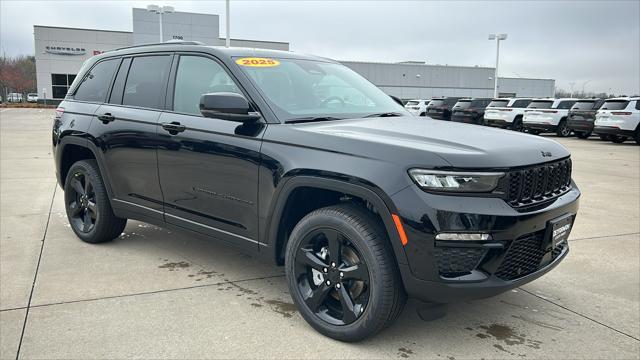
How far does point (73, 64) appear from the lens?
5209 centimetres

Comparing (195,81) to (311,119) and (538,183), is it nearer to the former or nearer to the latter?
(311,119)

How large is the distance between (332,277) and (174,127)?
5.68 feet

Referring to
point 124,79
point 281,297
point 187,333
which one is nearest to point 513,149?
point 281,297

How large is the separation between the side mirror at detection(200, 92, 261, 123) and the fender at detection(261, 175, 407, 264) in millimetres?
547

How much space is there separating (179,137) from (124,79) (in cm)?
118

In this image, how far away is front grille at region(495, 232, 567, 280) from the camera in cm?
286

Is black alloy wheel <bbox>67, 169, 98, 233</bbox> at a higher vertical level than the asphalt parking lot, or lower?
higher

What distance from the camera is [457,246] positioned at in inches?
106

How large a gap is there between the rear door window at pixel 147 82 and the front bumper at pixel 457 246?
242 cm

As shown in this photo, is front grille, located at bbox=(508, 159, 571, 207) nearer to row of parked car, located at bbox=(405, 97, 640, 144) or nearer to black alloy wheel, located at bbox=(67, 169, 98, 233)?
black alloy wheel, located at bbox=(67, 169, 98, 233)

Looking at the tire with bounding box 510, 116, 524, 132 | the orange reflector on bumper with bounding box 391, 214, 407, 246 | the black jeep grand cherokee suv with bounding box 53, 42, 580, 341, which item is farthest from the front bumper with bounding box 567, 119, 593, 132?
the orange reflector on bumper with bounding box 391, 214, 407, 246

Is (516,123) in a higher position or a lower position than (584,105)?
lower

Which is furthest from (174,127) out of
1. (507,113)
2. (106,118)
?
(507,113)

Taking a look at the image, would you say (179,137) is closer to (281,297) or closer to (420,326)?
(281,297)
